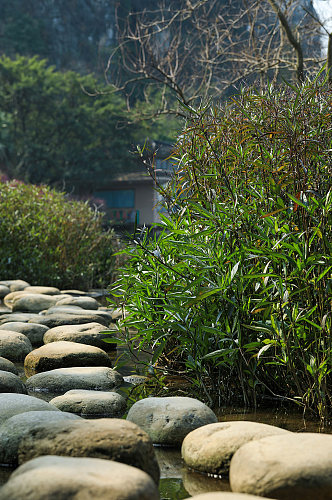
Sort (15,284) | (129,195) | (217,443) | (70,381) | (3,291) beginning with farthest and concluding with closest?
(129,195), (15,284), (3,291), (70,381), (217,443)

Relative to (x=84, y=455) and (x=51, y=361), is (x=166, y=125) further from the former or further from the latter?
(x=84, y=455)

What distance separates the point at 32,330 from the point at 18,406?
3.01 metres

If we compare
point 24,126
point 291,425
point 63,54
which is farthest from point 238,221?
point 63,54

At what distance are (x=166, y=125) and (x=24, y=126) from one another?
872cm

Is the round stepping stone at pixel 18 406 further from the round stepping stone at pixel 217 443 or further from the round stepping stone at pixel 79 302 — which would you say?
the round stepping stone at pixel 79 302

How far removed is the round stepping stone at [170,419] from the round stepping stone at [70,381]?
112cm

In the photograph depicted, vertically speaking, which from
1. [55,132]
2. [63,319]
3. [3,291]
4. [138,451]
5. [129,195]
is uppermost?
[55,132]

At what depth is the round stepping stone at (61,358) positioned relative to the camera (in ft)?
17.0

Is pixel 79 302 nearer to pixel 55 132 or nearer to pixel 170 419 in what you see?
pixel 170 419

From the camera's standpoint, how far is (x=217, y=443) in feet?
9.61

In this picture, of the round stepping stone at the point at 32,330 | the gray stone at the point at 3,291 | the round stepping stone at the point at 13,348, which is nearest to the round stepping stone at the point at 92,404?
the round stepping stone at the point at 13,348

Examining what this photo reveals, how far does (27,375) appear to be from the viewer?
5156mm

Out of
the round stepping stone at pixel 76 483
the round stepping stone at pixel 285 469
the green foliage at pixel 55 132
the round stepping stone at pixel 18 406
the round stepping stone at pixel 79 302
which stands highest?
the green foliage at pixel 55 132

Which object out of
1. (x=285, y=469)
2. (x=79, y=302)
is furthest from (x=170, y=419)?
(x=79, y=302)
